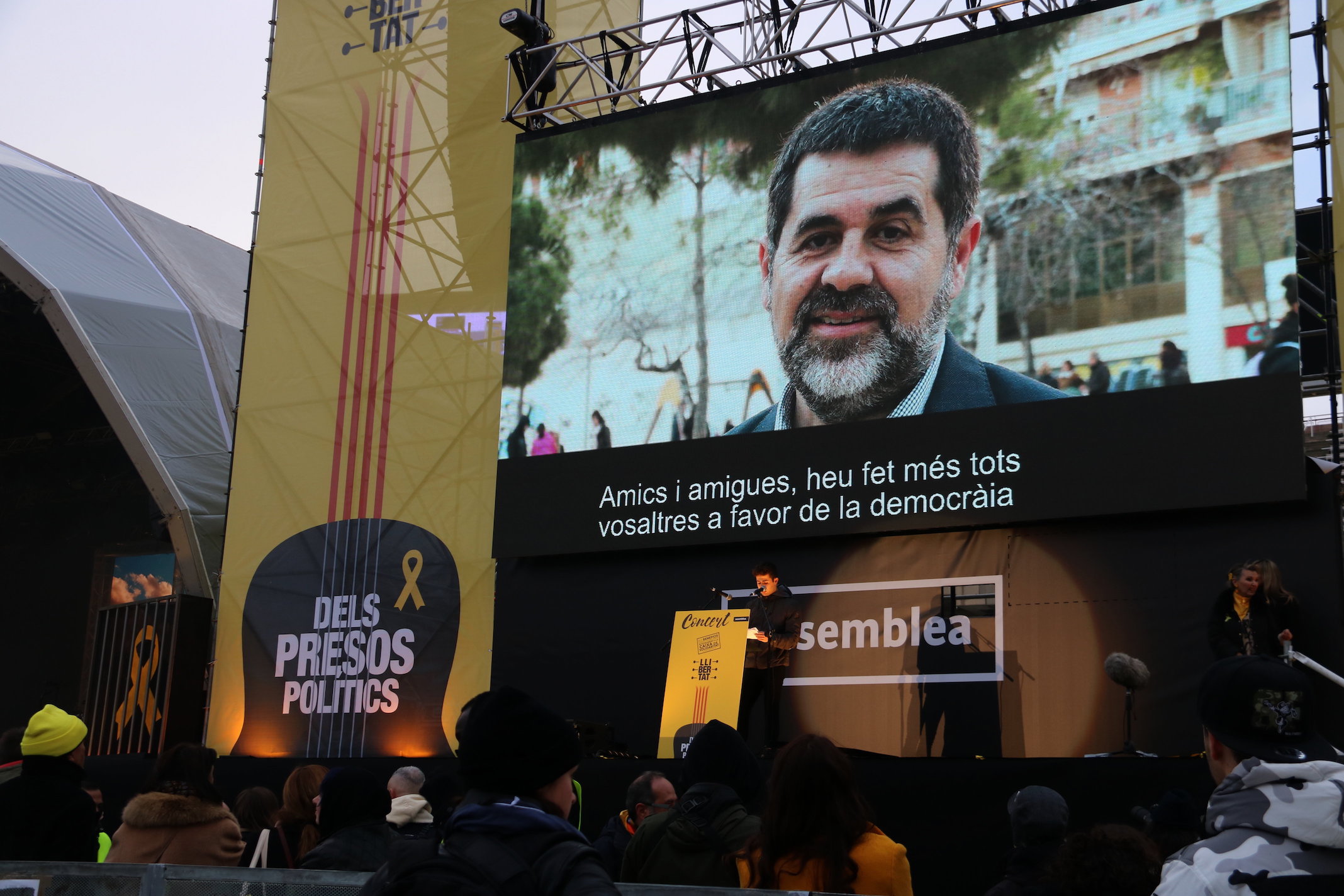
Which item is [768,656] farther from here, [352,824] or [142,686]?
[142,686]

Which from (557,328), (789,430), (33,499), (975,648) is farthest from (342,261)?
(33,499)

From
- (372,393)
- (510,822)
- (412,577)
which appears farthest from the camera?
(372,393)

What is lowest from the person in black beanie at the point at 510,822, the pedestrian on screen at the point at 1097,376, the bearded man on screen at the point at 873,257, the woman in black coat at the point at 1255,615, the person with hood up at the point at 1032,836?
the person with hood up at the point at 1032,836

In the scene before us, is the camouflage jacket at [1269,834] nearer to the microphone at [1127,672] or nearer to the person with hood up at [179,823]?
the person with hood up at [179,823]

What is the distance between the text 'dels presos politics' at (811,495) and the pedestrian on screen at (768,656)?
557mm

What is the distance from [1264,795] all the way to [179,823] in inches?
114

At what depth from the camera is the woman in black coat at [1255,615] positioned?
23.6 ft

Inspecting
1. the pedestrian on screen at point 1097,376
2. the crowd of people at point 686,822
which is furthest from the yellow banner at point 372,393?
the crowd of people at point 686,822

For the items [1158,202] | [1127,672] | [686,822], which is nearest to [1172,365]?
[1158,202]

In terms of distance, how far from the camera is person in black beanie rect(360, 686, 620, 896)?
196 cm

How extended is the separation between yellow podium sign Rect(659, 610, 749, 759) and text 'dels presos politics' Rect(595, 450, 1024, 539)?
833 millimetres

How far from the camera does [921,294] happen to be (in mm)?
8797

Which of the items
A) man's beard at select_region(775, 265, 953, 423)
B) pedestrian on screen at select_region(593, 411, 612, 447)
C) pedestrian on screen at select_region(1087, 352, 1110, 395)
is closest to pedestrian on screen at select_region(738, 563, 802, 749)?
man's beard at select_region(775, 265, 953, 423)

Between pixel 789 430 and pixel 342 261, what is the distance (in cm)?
472
